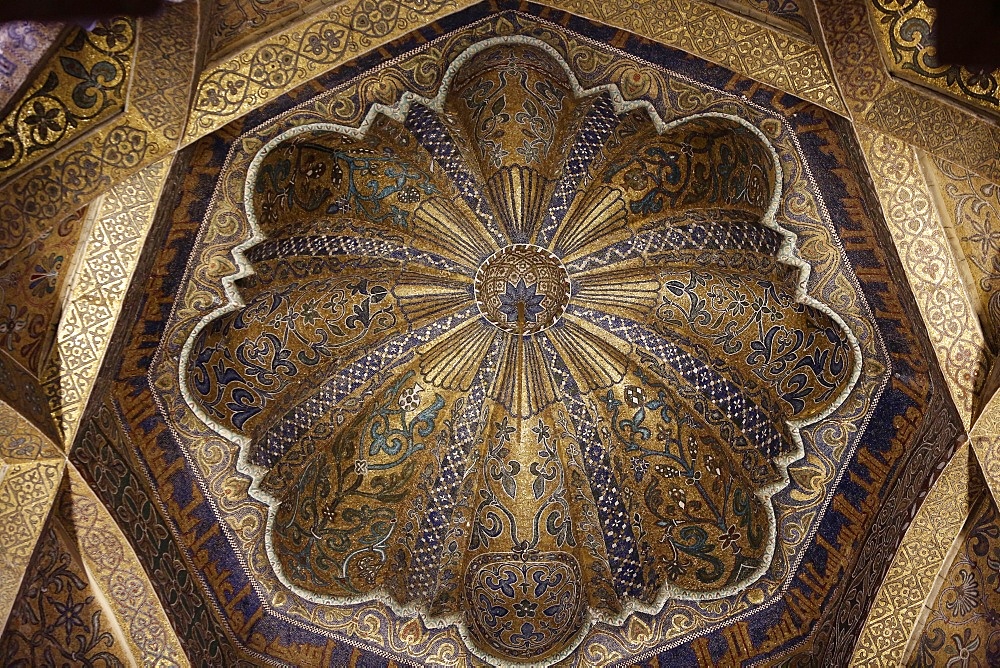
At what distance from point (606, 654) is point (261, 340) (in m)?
3.19

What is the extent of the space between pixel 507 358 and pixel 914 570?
3436 millimetres

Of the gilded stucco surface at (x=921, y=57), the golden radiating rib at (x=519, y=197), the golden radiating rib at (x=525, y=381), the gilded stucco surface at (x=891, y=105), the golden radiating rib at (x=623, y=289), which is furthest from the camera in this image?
the golden radiating rib at (x=525, y=381)

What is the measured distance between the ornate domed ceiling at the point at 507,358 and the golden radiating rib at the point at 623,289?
2cm

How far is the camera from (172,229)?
23.6 feet

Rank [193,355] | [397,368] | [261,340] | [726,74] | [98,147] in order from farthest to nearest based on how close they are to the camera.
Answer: [397,368] < [261,340] < [193,355] < [726,74] < [98,147]

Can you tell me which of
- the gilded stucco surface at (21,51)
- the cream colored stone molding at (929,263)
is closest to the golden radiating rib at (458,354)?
the cream colored stone molding at (929,263)

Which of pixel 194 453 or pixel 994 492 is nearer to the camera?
pixel 994 492

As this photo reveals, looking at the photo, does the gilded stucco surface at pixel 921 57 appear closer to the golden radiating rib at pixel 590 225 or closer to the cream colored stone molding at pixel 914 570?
the cream colored stone molding at pixel 914 570

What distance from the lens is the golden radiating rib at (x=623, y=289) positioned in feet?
30.4

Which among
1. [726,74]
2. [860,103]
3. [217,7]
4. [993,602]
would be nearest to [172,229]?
[217,7]

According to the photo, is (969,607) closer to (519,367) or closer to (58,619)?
(519,367)

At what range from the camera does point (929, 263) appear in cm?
675

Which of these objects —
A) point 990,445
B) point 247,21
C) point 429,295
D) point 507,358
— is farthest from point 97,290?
point 990,445

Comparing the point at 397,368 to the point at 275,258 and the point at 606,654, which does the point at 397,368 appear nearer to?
the point at 275,258
